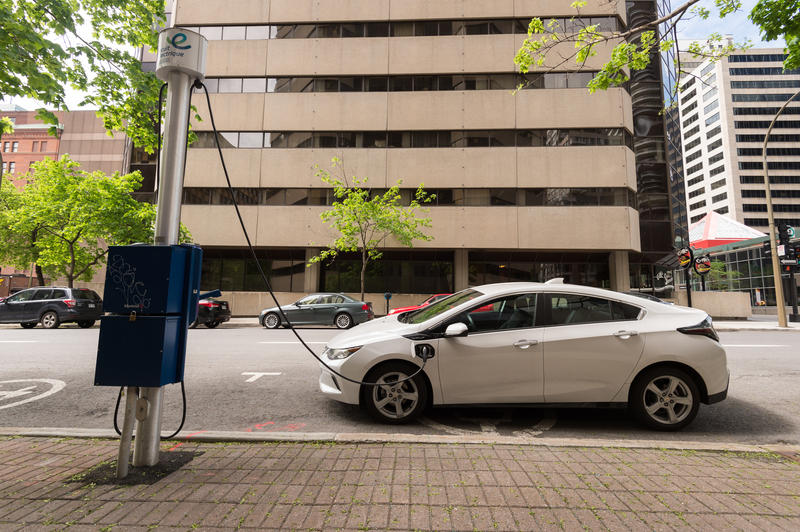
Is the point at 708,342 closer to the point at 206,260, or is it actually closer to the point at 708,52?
the point at 708,52

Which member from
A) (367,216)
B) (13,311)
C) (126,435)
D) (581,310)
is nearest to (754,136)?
(367,216)

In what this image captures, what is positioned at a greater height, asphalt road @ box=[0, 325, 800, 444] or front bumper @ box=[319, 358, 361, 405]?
front bumper @ box=[319, 358, 361, 405]

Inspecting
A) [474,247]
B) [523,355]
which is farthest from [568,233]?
[523,355]

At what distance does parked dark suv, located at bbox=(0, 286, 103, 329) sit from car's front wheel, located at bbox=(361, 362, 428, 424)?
50.0ft

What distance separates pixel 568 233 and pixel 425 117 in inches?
426

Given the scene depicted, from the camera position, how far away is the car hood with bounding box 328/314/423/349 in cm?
432

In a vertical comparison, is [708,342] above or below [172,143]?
below

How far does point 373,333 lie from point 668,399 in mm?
3294

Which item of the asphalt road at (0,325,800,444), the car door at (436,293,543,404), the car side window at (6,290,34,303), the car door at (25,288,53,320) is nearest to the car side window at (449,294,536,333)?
the car door at (436,293,543,404)

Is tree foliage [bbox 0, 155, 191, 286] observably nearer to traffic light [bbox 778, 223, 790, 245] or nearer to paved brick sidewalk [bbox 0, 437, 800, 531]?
paved brick sidewalk [bbox 0, 437, 800, 531]

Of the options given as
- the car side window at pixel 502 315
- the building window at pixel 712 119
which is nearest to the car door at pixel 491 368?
the car side window at pixel 502 315

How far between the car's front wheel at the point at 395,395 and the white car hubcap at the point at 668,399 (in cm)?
242

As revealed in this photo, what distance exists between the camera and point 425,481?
2.70 metres

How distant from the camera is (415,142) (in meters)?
23.2
